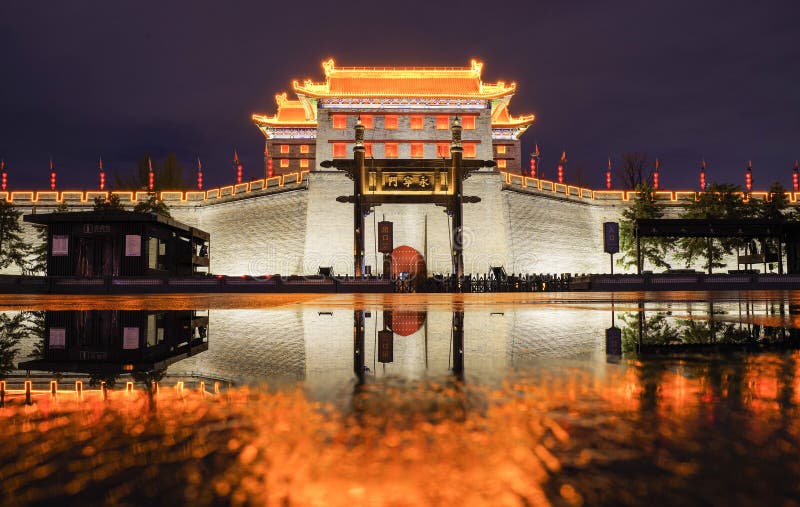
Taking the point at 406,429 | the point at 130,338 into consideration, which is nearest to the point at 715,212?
the point at 130,338

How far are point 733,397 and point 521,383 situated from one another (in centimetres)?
60

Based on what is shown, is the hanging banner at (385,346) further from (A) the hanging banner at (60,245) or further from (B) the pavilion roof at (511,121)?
(B) the pavilion roof at (511,121)

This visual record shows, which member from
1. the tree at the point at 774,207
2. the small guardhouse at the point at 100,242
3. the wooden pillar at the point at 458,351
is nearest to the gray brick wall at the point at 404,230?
the tree at the point at 774,207

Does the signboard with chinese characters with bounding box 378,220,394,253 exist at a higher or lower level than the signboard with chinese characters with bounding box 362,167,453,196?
lower

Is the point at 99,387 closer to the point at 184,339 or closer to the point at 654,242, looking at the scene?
the point at 184,339

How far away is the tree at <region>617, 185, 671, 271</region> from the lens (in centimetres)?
3334

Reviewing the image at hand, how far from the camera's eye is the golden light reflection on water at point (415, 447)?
Answer: 32.7 inches

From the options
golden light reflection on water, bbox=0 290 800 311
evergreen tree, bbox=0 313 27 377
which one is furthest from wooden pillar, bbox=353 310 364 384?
golden light reflection on water, bbox=0 290 800 311

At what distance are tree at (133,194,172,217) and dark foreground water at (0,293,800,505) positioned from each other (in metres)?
35.1

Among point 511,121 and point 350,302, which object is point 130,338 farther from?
point 511,121

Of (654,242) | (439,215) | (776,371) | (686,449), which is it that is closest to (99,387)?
(686,449)

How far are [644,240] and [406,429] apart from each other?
36.2 meters

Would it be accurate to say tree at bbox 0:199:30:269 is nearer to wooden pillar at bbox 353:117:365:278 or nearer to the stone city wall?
the stone city wall

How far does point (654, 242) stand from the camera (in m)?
33.6
